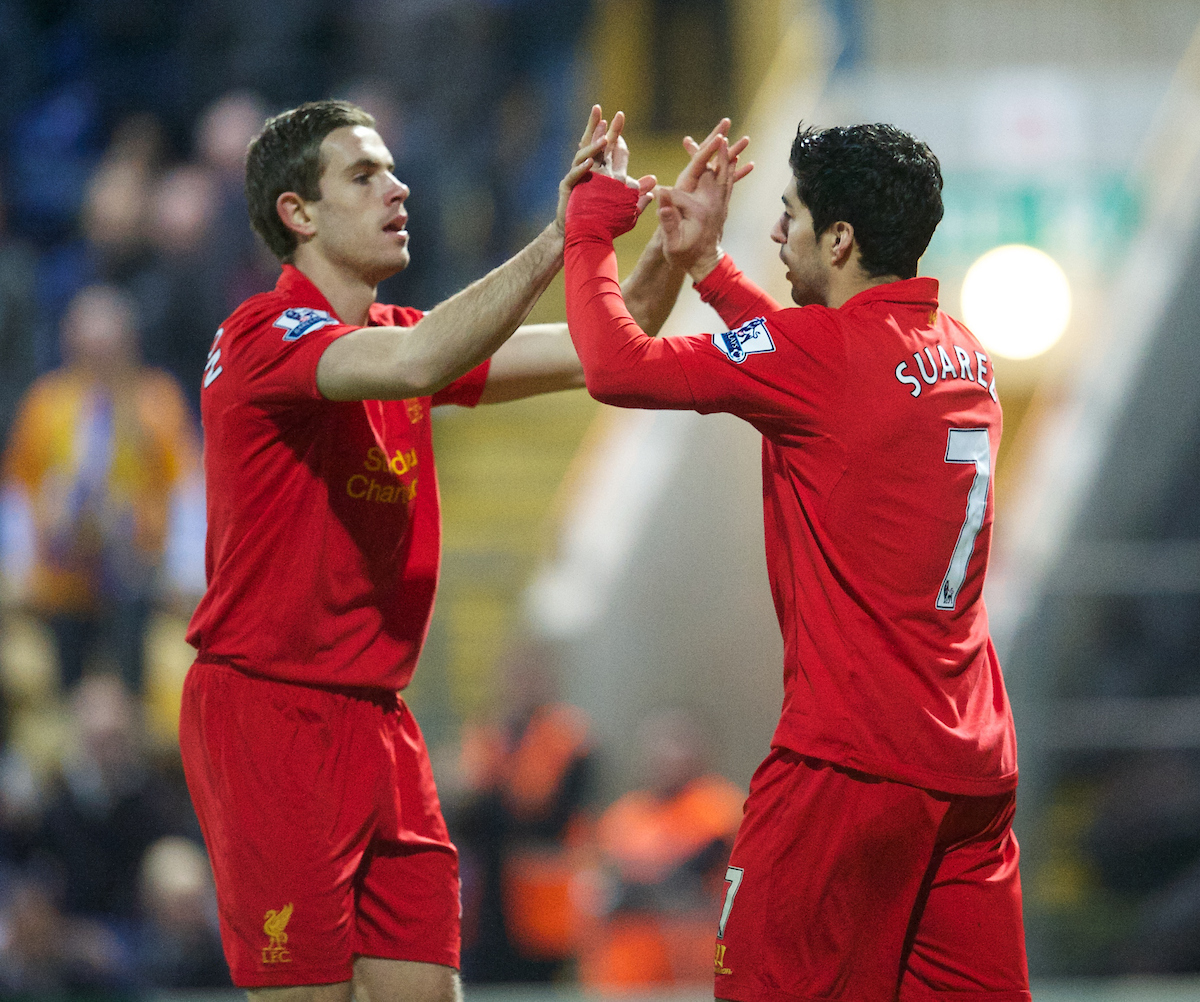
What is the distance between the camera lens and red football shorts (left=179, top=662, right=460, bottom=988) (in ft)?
10.5

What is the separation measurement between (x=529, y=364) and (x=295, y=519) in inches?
29.3

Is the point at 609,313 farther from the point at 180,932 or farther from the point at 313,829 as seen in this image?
the point at 180,932

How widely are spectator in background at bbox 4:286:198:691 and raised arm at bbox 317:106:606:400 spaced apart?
5.00 metres

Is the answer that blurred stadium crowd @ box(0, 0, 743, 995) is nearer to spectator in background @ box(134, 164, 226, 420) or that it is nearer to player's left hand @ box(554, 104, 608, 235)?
spectator in background @ box(134, 164, 226, 420)

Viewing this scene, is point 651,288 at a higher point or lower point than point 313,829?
higher

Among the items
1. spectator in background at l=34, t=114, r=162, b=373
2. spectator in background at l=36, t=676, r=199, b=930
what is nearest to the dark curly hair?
spectator in background at l=36, t=676, r=199, b=930

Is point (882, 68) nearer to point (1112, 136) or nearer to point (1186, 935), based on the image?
point (1112, 136)

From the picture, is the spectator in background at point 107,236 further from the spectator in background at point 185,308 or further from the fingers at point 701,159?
the fingers at point 701,159

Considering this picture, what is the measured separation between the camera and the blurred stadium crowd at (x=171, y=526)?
23.7ft

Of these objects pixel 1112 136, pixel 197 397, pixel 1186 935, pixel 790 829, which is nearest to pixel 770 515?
pixel 790 829

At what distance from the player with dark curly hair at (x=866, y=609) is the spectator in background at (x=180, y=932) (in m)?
4.34

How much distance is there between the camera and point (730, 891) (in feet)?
9.95

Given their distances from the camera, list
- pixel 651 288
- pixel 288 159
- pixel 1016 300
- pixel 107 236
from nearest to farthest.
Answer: pixel 288 159 < pixel 651 288 < pixel 107 236 < pixel 1016 300

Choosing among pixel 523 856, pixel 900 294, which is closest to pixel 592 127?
pixel 900 294
